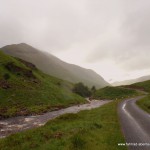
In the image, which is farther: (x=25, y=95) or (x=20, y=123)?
(x=25, y=95)

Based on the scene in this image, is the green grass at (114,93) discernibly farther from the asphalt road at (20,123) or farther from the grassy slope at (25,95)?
the asphalt road at (20,123)

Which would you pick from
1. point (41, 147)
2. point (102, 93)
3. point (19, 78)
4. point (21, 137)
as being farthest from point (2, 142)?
point (102, 93)

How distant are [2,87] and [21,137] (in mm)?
59456

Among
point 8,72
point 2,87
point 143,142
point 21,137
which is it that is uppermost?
point 8,72

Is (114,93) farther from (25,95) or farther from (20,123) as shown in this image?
(20,123)

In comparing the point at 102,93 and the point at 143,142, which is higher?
the point at 102,93

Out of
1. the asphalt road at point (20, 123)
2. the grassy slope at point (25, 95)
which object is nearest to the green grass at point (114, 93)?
the grassy slope at point (25, 95)

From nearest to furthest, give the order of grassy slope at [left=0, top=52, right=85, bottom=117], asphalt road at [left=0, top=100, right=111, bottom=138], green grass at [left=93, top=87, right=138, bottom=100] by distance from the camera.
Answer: asphalt road at [left=0, top=100, right=111, bottom=138] → grassy slope at [left=0, top=52, right=85, bottom=117] → green grass at [left=93, top=87, right=138, bottom=100]

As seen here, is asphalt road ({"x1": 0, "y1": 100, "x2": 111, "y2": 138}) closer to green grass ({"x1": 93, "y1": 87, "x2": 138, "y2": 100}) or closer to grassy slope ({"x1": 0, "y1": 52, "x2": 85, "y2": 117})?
grassy slope ({"x1": 0, "y1": 52, "x2": 85, "y2": 117})

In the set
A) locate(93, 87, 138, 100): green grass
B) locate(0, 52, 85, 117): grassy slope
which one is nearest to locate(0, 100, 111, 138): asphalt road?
locate(0, 52, 85, 117): grassy slope

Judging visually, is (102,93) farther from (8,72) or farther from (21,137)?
(21,137)

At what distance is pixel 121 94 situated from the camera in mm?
146750

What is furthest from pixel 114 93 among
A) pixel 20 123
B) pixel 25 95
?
pixel 20 123

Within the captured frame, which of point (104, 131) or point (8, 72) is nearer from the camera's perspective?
point (104, 131)
